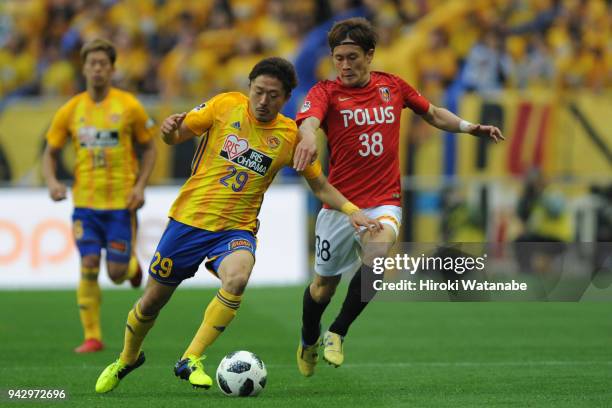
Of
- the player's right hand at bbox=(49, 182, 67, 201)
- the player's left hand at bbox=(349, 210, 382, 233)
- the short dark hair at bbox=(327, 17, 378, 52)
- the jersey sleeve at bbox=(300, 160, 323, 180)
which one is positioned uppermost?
the short dark hair at bbox=(327, 17, 378, 52)

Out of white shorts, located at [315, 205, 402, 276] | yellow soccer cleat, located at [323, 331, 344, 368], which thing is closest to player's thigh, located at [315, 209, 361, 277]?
white shorts, located at [315, 205, 402, 276]

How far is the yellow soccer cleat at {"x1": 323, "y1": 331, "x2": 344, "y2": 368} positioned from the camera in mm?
8211

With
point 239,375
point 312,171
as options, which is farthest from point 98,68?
point 239,375

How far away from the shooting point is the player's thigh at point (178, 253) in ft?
23.8

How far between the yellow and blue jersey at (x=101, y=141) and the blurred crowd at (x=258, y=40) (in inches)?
322

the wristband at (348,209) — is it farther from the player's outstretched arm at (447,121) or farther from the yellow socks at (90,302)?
the yellow socks at (90,302)

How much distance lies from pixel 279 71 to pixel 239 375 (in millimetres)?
1906

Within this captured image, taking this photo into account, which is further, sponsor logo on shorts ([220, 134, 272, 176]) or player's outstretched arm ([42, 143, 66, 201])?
player's outstretched arm ([42, 143, 66, 201])

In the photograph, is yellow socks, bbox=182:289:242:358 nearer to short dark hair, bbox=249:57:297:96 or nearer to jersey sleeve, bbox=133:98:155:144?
short dark hair, bbox=249:57:297:96

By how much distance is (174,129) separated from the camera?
7078mm

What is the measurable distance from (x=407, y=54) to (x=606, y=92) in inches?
138

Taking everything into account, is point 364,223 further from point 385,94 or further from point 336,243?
point 385,94

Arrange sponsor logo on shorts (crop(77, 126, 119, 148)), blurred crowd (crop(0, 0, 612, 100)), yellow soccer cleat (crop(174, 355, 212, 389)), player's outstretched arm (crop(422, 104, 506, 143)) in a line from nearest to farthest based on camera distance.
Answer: yellow soccer cleat (crop(174, 355, 212, 389)), player's outstretched arm (crop(422, 104, 506, 143)), sponsor logo on shorts (crop(77, 126, 119, 148)), blurred crowd (crop(0, 0, 612, 100))

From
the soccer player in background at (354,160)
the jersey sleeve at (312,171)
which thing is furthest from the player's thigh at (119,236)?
the jersey sleeve at (312,171)
